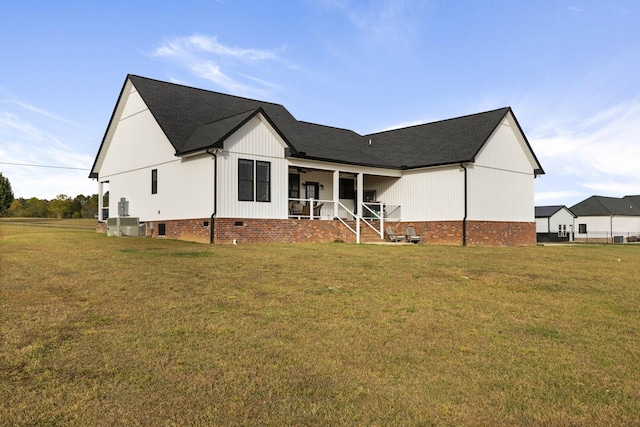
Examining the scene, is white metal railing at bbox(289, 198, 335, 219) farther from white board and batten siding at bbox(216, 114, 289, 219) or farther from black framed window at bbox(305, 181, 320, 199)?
white board and batten siding at bbox(216, 114, 289, 219)

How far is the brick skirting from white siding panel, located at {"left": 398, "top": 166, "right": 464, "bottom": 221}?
45cm

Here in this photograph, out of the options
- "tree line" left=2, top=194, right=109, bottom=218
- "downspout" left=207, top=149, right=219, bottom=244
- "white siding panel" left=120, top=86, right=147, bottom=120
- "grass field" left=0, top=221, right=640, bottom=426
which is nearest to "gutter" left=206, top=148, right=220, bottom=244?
"downspout" left=207, top=149, right=219, bottom=244

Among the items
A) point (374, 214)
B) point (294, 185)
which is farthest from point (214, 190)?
point (374, 214)

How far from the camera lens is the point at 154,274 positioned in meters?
10.4

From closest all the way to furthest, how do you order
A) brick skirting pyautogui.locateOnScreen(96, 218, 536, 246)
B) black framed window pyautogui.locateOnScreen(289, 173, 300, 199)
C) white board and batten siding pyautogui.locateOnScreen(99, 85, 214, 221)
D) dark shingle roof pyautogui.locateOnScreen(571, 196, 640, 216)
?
brick skirting pyautogui.locateOnScreen(96, 218, 536, 246) → white board and batten siding pyautogui.locateOnScreen(99, 85, 214, 221) → black framed window pyautogui.locateOnScreen(289, 173, 300, 199) → dark shingle roof pyautogui.locateOnScreen(571, 196, 640, 216)

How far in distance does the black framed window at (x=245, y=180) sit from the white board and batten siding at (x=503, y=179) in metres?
10.6

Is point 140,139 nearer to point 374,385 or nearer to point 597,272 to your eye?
point 597,272

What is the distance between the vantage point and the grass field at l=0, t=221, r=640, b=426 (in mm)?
4211

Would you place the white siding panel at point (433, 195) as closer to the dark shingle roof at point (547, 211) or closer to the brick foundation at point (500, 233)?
the brick foundation at point (500, 233)

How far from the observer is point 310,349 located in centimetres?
576

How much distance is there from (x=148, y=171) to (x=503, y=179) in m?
17.7

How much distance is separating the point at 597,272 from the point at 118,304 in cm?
1105

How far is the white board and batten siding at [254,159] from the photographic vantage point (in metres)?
20.6

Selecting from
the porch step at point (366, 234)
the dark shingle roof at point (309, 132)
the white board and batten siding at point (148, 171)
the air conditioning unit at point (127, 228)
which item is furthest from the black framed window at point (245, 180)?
the air conditioning unit at point (127, 228)
